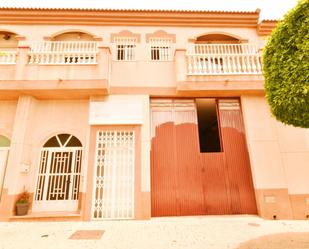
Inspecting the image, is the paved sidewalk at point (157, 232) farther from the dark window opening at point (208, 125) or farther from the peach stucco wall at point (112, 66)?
the peach stucco wall at point (112, 66)

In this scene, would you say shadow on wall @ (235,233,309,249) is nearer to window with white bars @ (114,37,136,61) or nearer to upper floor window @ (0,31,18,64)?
window with white bars @ (114,37,136,61)

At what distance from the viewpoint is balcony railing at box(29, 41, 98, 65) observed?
7.57 metres

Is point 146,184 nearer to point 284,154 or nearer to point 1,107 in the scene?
point 284,154

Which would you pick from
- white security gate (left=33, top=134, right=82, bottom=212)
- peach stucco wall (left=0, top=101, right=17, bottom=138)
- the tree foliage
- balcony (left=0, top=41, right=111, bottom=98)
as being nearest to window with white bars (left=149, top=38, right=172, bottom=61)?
balcony (left=0, top=41, right=111, bottom=98)

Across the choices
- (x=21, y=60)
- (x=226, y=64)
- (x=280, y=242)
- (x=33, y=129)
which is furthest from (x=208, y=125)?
(x=21, y=60)

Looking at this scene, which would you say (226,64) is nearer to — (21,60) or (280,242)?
(280,242)

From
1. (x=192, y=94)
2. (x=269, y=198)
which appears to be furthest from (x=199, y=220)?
(x=192, y=94)

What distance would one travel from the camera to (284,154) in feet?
23.2

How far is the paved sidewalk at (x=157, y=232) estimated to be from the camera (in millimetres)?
4359

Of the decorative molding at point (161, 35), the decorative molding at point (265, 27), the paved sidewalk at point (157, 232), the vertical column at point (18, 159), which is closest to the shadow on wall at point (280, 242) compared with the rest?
the paved sidewalk at point (157, 232)

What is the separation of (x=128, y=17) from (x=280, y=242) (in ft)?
33.4

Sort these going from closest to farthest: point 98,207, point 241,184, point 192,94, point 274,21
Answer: point 98,207, point 241,184, point 192,94, point 274,21

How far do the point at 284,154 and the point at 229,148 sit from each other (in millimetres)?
1949

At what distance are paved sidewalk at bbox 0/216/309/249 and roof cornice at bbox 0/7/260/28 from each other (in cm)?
871
